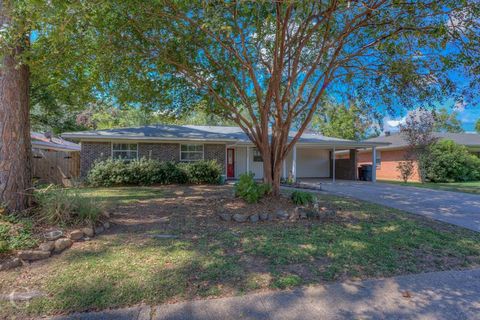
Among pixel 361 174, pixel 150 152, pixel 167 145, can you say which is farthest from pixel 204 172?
pixel 361 174

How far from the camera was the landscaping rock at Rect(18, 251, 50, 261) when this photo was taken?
4016mm

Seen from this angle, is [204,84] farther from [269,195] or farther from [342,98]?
[342,98]

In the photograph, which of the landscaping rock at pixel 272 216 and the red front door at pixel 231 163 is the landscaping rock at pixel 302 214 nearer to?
the landscaping rock at pixel 272 216

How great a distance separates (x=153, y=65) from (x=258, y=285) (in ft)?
23.2

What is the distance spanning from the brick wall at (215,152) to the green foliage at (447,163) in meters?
13.7

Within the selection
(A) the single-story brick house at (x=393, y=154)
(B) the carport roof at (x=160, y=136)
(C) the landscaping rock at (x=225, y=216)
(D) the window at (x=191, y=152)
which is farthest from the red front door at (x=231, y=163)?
(C) the landscaping rock at (x=225, y=216)

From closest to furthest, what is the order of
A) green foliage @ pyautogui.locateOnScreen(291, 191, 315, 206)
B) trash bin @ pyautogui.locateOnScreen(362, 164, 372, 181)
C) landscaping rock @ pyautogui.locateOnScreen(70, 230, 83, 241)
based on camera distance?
landscaping rock @ pyautogui.locateOnScreen(70, 230, 83, 241), green foliage @ pyautogui.locateOnScreen(291, 191, 315, 206), trash bin @ pyautogui.locateOnScreen(362, 164, 372, 181)

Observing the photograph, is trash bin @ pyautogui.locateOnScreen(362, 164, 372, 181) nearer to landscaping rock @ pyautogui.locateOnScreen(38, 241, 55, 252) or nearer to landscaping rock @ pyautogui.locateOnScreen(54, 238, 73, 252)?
landscaping rock @ pyautogui.locateOnScreen(54, 238, 73, 252)

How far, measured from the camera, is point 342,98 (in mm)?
10164

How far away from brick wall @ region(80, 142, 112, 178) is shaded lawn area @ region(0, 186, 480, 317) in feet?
30.0

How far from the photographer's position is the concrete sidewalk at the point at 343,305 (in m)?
2.92

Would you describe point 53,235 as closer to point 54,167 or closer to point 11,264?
point 11,264

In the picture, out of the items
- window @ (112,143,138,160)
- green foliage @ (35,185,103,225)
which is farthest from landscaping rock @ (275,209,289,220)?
window @ (112,143,138,160)

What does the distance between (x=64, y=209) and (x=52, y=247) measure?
3.90ft
